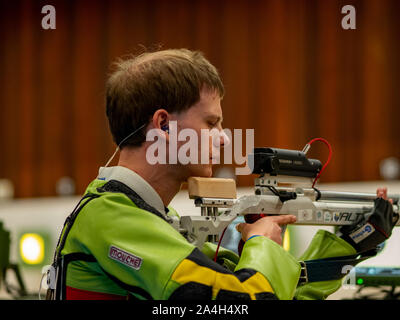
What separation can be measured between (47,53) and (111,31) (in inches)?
21.8

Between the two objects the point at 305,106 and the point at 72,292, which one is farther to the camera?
the point at 305,106

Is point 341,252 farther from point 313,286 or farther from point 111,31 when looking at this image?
point 111,31

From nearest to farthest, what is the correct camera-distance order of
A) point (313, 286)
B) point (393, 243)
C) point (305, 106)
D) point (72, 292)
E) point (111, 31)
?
1. point (72, 292)
2. point (313, 286)
3. point (393, 243)
4. point (305, 106)
5. point (111, 31)

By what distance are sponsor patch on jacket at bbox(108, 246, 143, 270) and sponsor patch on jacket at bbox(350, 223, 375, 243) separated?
A: 65 cm

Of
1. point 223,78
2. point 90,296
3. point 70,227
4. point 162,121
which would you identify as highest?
point 223,78

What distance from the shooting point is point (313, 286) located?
1.27 meters

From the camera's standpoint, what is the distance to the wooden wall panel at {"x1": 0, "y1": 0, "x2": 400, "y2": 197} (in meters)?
3.12

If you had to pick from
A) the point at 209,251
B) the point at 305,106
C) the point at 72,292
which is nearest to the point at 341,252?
the point at 209,251

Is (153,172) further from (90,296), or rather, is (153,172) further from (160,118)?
(90,296)

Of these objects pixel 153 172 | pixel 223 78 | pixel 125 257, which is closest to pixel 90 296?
pixel 125 257

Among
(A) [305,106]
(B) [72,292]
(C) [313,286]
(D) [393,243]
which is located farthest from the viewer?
(A) [305,106]

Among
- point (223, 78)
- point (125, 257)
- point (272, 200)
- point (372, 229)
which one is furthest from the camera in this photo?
point (223, 78)

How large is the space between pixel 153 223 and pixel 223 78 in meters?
2.59

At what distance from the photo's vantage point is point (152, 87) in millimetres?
1087
